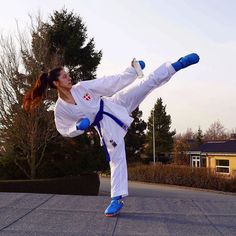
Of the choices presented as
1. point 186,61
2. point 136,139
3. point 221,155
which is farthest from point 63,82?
point 136,139

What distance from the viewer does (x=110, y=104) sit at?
5.20 m

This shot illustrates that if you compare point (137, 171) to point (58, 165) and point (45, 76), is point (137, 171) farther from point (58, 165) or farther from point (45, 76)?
point (45, 76)

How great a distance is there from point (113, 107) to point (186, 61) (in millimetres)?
1051

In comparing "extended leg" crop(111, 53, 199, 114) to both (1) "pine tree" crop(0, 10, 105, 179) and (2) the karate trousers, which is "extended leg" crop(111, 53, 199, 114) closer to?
(2) the karate trousers

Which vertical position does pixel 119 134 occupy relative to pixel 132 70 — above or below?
below

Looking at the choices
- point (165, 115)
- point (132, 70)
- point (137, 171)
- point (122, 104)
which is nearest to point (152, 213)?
point (122, 104)

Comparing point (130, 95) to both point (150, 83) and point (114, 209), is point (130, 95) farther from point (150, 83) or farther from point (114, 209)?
point (114, 209)

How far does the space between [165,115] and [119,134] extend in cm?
4381

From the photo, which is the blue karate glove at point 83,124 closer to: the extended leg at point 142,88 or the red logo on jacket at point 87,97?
the red logo on jacket at point 87,97

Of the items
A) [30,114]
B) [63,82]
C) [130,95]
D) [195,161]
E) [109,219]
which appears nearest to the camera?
[109,219]

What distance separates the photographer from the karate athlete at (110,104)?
16.5 feet

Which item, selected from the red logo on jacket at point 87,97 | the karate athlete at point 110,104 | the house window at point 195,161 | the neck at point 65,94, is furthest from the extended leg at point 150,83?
the house window at point 195,161

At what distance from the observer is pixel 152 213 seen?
4.99 meters

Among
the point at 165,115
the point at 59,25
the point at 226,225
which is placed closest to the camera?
the point at 226,225
